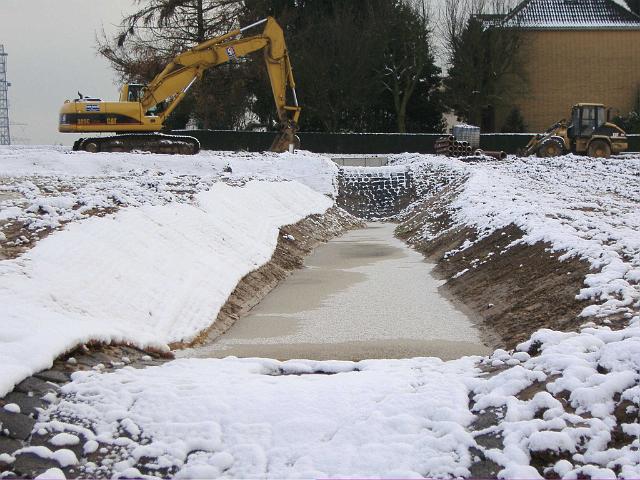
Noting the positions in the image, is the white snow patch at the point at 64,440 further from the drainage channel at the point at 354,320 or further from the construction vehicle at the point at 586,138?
the construction vehicle at the point at 586,138

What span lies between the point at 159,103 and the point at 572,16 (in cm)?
2817

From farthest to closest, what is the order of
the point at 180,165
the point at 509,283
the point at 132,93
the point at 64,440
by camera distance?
the point at 132,93 < the point at 180,165 < the point at 509,283 < the point at 64,440

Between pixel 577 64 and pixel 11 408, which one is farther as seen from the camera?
pixel 577 64

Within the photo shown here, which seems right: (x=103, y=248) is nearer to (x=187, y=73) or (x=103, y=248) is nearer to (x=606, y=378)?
(x=606, y=378)

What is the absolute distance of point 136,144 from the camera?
1066 inches

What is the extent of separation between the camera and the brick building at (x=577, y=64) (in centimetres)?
4475

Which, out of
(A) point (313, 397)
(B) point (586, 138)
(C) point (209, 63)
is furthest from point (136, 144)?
(A) point (313, 397)

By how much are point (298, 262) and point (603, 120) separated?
22.4m

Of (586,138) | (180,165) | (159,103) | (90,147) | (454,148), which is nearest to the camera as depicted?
(180,165)

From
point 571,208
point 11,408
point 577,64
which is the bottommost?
point 11,408

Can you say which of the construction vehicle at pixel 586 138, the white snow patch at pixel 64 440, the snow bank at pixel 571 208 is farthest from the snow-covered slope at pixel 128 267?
the construction vehicle at pixel 586 138

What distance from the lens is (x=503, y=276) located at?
10.3m

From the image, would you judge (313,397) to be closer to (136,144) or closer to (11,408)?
(11,408)

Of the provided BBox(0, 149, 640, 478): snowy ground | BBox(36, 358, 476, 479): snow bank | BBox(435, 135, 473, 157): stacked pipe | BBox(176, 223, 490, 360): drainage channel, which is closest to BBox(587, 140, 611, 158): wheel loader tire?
BBox(435, 135, 473, 157): stacked pipe
